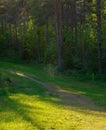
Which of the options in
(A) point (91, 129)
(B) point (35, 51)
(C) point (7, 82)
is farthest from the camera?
(B) point (35, 51)

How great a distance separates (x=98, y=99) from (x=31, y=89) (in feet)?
18.9

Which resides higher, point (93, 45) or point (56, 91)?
point (93, 45)

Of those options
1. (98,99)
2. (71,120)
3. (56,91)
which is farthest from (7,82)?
(71,120)

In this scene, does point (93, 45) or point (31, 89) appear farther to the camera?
point (93, 45)

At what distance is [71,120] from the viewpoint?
14.4 m

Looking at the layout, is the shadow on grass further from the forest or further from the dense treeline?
the dense treeline

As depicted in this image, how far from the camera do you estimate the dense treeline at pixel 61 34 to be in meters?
37.0

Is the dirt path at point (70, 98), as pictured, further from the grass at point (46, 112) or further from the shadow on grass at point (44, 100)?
the grass at point (46, 112)

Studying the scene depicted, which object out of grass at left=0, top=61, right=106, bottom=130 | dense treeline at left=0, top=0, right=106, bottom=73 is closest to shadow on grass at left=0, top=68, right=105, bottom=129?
grass at left=0, top=61, right=106, bottom=130

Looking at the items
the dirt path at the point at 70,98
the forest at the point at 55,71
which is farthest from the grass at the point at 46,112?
the dirt path at the point at 70,98

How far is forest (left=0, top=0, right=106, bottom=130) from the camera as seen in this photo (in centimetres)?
1487

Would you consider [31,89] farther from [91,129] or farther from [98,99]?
[91,129]

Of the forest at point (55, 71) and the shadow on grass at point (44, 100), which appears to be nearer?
the forest at point (55, 71)

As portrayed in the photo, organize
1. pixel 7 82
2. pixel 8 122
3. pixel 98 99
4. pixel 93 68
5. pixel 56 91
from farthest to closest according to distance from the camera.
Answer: pixel 93 68 → pixel 7 82 → pixel 56 91 → pixel 98 99 → pixel 8 122
